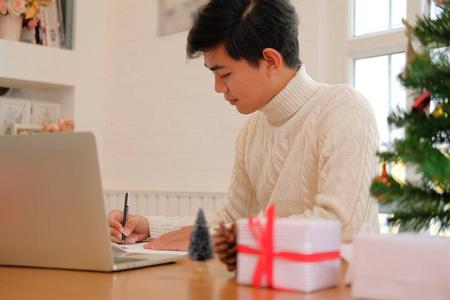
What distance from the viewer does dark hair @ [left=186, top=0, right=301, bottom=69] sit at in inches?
61.3

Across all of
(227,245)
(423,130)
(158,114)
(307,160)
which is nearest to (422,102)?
(423,130)

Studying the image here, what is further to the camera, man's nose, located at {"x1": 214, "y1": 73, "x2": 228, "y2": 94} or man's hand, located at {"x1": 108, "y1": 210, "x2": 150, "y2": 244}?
man's nose, located at {"x1": 214, "y1": 73, "x2": 228, "y2": 94}

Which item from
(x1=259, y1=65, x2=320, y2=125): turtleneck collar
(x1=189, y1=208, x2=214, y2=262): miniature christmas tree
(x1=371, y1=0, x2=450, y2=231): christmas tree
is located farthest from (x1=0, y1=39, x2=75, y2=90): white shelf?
(x1=371, y1=0, x2=450, y2=231): christmas tree

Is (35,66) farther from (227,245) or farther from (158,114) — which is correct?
(227,245)

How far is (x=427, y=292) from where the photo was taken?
0.66 m

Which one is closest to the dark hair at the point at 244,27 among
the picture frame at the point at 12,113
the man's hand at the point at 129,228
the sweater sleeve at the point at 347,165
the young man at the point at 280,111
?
the young man at the point at 280,111

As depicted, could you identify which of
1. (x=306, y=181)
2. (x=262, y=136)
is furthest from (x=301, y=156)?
(x=262, y=136)

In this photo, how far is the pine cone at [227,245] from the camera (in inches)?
34.0

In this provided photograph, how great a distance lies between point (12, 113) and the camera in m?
3.45

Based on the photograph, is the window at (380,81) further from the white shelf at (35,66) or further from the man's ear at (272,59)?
the white shelf at (35,66)

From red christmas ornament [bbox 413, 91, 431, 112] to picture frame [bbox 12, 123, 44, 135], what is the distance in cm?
292

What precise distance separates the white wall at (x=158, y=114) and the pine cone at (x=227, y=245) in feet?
6.46

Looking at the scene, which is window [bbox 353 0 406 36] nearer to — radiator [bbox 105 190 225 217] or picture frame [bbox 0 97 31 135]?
radiator [bbox 105 190 225 217]

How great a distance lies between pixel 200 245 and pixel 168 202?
2.35 metres
